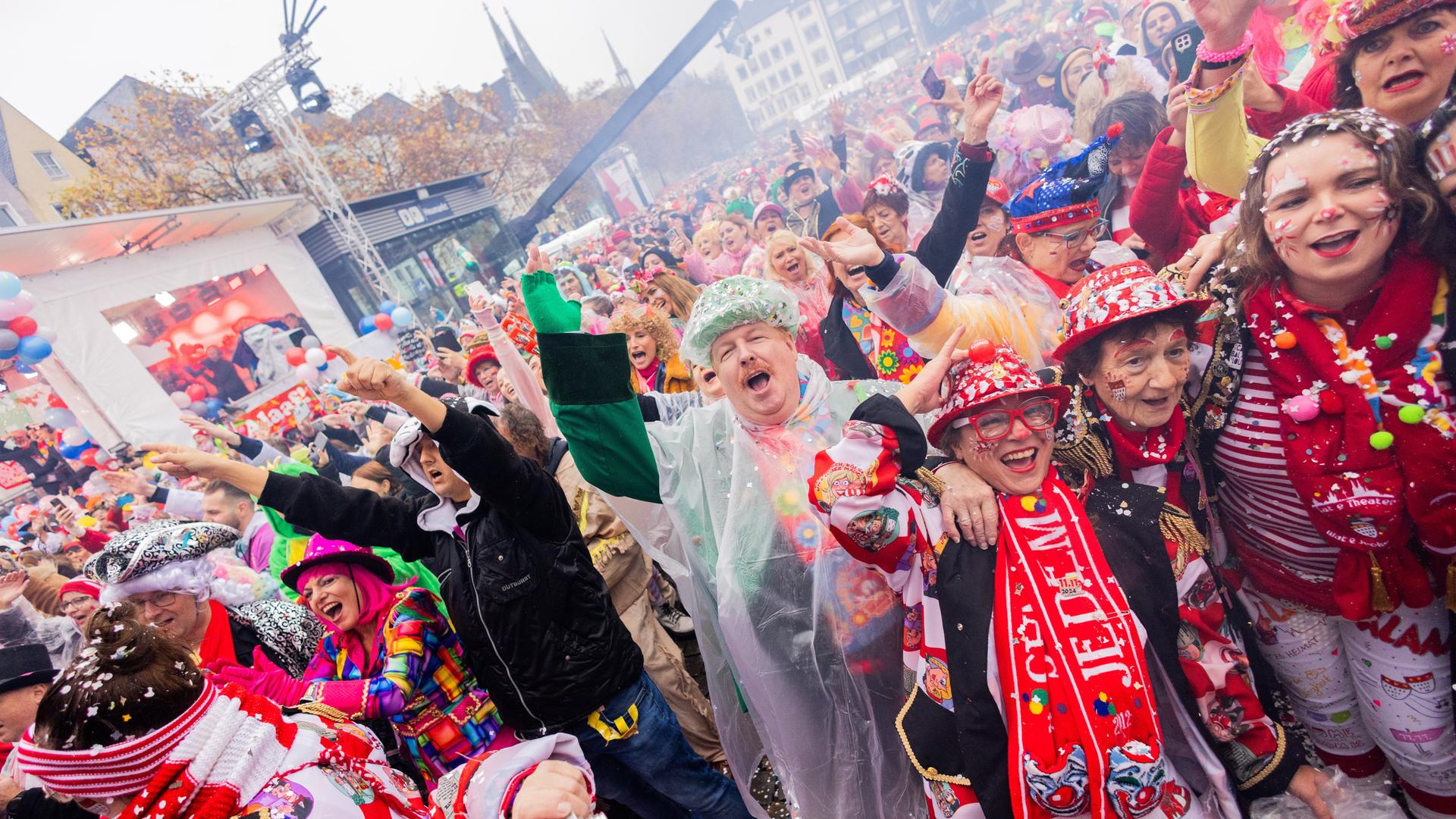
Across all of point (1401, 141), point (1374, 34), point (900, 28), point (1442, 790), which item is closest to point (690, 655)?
point (1442, 790)

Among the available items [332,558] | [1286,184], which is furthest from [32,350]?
[1286,184]

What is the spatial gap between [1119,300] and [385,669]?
2719 millimetres

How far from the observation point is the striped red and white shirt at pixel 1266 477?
166 centimetres

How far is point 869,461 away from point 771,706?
3.61 feet

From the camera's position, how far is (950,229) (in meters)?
2.98

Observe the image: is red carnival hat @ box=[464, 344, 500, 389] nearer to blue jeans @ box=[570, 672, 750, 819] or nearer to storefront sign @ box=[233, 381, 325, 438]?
blue jeans @ box=[570, 672, 750, 819]

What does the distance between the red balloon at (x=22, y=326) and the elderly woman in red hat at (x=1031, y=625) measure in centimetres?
1117

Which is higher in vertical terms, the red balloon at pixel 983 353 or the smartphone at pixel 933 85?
the smartphone at pixel 933 85

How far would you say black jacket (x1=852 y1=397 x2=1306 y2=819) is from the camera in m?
1.59

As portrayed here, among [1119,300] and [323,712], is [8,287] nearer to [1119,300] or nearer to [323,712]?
[323,712]

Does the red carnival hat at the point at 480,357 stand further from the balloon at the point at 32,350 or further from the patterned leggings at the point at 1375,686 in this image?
the balloon at the point at 32,350

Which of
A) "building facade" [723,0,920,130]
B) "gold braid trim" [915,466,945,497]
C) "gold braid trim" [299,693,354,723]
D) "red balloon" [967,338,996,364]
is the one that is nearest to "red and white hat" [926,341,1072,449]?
"red balloon" [967,338,996,364]

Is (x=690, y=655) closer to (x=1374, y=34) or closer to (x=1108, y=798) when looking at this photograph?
(x=1108, y=798)

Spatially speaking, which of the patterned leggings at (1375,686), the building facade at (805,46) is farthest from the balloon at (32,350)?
the building facade at (805,46)
